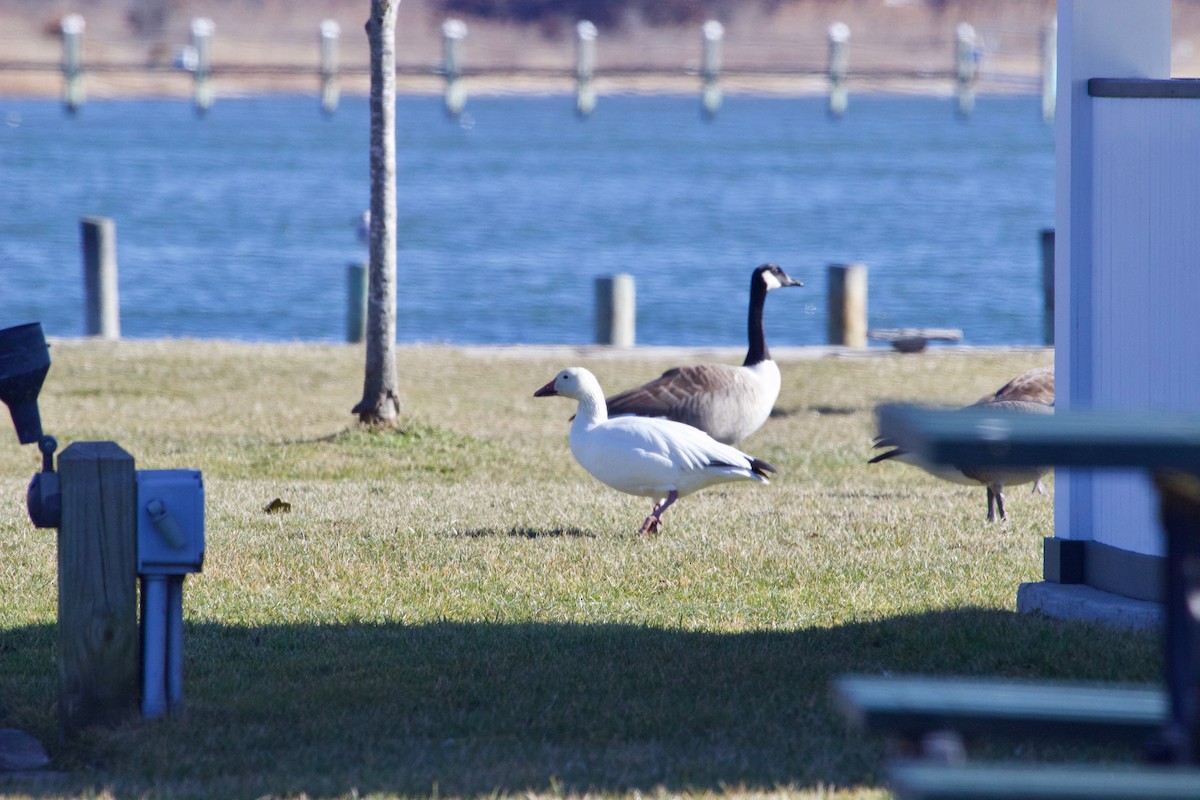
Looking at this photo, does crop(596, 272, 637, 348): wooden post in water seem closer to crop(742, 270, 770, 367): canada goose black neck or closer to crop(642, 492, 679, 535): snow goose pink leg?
crop(742, 270, 770, 367): canada goose black neck

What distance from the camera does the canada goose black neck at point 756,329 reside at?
1091 cm

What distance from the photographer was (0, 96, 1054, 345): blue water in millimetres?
29406

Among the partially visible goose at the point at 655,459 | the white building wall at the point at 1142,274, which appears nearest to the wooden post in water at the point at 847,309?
the partially visible goose at the point at 655,459

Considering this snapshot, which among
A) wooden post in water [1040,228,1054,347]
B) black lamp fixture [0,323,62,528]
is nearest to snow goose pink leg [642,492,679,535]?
black lamp fixture [0,323,62,528]

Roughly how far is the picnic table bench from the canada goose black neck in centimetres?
786

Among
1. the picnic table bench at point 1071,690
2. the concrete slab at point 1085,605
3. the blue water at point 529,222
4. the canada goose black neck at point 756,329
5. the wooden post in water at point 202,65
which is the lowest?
the concrete slab at point 1085,605

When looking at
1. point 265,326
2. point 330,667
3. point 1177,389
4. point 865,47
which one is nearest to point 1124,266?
point 1177,389

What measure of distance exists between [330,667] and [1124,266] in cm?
335

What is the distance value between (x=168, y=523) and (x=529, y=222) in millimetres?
44226

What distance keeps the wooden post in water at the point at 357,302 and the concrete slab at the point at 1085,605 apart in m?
13.0

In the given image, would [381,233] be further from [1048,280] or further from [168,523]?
[1048,280]

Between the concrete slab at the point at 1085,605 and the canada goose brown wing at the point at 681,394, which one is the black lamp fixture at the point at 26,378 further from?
the canada goose brown wing at the point at 681,394

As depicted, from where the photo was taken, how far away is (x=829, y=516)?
349 inches

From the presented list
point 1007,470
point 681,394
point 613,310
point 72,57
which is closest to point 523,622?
point 1007,470
